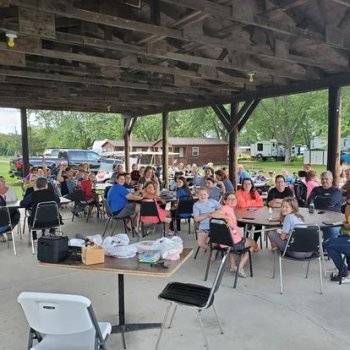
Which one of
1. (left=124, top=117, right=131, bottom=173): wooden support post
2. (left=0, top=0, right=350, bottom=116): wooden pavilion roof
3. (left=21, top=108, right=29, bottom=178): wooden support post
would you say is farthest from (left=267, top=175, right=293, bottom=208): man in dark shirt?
(left=124, top=117, right=131, bottom=173): wooden support post

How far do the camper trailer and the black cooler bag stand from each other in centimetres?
3786

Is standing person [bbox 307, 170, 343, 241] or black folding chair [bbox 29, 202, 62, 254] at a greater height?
standing person [bbox 307, 170, 343, 241]

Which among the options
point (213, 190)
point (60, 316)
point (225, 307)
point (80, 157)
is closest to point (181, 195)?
point (213, 190)

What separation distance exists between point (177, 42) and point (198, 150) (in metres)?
29.5

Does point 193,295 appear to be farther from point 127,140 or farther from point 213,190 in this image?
point 127,140

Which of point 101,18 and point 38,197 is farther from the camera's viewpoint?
point 38,197

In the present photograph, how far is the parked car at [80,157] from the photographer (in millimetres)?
20984

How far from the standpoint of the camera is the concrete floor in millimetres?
2949

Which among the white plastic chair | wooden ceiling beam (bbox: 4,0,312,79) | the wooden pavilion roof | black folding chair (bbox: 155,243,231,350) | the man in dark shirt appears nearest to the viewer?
the white plastic chair

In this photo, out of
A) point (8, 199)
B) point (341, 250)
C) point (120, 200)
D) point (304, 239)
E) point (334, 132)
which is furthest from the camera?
point (334, 132)

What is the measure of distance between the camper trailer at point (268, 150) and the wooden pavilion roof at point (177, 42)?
1236 inches

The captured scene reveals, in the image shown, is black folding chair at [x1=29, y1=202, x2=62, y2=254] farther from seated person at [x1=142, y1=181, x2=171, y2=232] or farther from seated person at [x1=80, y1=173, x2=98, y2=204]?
seated person at [x1=80, y1=173, x2=98, y2=204]

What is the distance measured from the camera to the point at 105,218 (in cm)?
843

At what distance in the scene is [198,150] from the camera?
114ft
